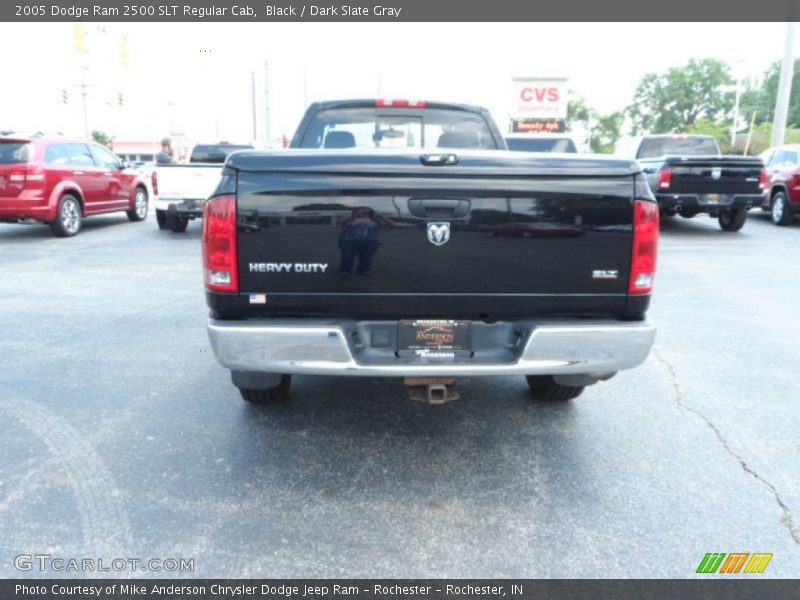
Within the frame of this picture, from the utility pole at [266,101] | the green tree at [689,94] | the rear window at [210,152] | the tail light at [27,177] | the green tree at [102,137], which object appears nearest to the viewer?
the tail light at [27,177]

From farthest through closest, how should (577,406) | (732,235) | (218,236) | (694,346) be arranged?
(732,235)
(694,346)
(577,406)
(218,236)

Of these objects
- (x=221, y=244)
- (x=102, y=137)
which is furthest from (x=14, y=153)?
(x=102, y=137)

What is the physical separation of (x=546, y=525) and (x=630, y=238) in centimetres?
137

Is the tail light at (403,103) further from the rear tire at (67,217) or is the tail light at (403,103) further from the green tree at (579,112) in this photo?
the green tree at (579,112)

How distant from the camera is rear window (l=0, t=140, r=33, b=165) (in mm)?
10234

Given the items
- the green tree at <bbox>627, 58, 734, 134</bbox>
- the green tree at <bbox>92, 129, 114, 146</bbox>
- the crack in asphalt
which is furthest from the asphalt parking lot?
the green tree at <bbox>92, 129, 114, 146</bbox>

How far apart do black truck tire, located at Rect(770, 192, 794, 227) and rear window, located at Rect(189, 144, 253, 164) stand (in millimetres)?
12480

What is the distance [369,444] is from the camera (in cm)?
341

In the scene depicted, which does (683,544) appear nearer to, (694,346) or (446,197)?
(446,197)

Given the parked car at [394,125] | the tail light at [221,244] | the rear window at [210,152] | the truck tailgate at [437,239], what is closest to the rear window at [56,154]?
the rear window at [210,152]

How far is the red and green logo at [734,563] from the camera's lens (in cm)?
242

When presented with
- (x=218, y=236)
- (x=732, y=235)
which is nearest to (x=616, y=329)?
(x=218, y=236)

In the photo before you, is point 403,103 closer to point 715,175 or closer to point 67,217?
point 715,175

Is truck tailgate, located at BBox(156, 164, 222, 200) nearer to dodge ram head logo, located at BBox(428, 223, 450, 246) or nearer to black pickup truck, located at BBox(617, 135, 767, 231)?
black pickup truck, located at BBox(617, 135, 767, 231)
